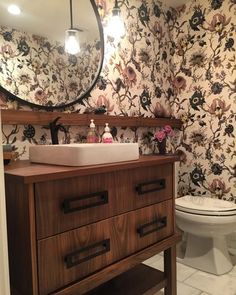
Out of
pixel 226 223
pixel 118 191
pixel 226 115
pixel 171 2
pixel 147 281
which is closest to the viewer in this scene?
pixel 118 191

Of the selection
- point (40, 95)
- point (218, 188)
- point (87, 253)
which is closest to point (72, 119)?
point (40, 95)

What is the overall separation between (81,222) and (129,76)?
1311 millimetres

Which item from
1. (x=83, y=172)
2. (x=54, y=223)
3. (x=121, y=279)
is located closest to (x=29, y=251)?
(x=54, y=223)

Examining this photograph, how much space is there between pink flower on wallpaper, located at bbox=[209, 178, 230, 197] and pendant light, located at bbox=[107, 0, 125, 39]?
54.7 inches

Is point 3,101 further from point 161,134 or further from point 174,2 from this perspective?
point 174,2

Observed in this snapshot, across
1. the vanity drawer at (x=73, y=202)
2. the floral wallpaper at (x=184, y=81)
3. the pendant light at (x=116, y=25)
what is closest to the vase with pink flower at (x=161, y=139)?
the floral wallpaper at (x=184, y=81)

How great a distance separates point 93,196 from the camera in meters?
0.98

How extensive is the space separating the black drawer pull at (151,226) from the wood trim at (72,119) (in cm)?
72

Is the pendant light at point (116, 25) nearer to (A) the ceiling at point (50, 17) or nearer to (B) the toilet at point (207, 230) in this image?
(A) the ceiling at point (50, 17)

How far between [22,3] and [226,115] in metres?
1.63

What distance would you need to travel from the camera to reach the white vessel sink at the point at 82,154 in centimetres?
98

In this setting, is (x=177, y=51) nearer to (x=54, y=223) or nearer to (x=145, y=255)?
(x=145, y=255)

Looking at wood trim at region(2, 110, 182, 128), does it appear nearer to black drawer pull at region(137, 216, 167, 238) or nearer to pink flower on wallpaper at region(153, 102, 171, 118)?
pink flower on wallpaper at region(153, 102, 171, 118)

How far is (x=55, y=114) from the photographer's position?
1.46 meters
